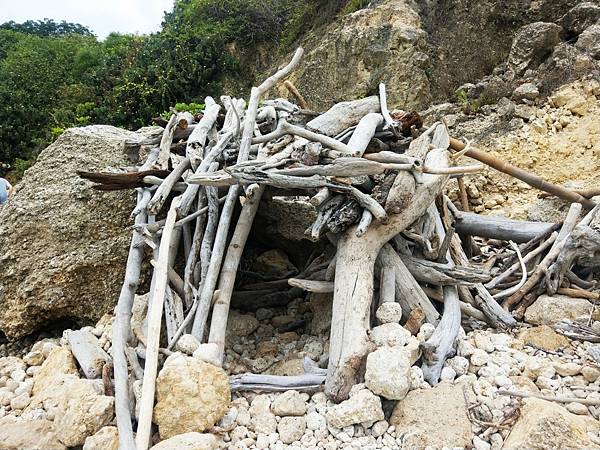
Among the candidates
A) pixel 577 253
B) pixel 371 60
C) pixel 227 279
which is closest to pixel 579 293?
pixel 577 253

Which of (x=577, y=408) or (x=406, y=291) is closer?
(x=577, y=408)

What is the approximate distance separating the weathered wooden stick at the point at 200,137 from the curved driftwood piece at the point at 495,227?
2.43m

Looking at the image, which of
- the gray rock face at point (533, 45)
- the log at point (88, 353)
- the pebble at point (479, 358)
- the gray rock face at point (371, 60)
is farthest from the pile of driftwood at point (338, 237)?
the gray rock face at point (371, 60)

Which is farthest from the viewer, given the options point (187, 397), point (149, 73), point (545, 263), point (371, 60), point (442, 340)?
point (149, 73)

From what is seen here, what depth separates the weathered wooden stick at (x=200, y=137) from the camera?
10.9 ft

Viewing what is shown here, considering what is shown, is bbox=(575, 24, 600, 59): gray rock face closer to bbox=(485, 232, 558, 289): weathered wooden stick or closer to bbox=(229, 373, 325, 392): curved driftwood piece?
bbox=(485, 232, 558, 289): weathered wooden stick

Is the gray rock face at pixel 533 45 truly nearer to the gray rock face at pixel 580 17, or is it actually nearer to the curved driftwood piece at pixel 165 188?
the gray rock face at pixel 580 17

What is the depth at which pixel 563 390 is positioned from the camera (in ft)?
7.75

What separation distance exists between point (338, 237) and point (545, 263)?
1784 mm

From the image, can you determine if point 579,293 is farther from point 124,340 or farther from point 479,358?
point 124,340

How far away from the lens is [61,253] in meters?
3.61

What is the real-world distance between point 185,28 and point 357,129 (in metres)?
11.1

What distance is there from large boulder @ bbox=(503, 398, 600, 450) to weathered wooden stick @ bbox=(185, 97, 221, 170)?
260cm

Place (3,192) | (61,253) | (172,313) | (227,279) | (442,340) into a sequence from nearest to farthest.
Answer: (442,340), (172,313), (227,279), (61,253), (3,192)
